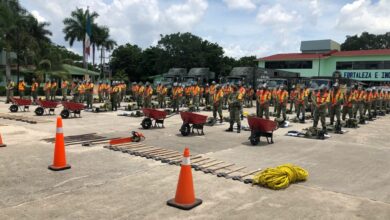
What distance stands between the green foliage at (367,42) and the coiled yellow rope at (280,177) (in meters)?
89.5

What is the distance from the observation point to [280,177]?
727 cm

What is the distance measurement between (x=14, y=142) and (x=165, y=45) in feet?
181

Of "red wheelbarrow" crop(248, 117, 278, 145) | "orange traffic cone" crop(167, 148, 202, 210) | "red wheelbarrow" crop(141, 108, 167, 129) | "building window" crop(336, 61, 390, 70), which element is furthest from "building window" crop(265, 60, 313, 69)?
"orange traffic cone" crop(167, 148, 202, 210)

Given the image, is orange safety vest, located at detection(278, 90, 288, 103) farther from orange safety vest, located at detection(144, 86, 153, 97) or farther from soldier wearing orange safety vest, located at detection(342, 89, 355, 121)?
orange safety vest, located at detection(144, 86, 153, 97)

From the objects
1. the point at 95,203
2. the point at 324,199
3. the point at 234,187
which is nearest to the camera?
the point at 95,203

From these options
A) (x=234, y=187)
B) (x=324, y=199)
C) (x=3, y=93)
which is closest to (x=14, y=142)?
(x=234, y=187)

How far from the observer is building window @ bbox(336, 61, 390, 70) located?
53.1 metres

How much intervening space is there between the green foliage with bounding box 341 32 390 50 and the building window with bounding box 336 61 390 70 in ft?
117

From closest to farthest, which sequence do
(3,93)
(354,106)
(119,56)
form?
1. (354,106)
2. (3,93)
3. (119,56)

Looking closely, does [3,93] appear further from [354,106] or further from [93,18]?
→ [354,106]

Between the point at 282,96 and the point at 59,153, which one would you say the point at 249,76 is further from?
the point at 59,153

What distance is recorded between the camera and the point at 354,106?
2175 cm

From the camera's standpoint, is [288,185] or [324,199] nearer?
[324,199]

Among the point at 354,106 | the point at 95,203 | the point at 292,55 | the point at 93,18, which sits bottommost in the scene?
the point at 95,203
